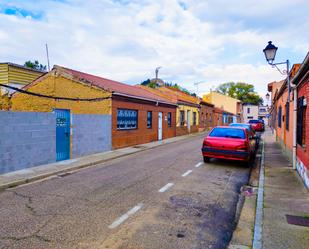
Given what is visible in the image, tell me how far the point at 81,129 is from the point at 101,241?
828 cm

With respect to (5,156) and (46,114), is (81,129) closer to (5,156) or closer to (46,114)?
(46,114)

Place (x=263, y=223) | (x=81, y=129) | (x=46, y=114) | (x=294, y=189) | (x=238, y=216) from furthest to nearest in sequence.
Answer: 1. (x=81, y=129)
2. (x=46, y=114)
3. (x=294, y=189)
4. (x=238, y=216)
5. (x=263, y=223)

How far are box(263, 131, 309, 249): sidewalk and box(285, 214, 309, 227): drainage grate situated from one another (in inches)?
2.2

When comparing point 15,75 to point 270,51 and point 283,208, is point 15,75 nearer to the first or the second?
point 270,51

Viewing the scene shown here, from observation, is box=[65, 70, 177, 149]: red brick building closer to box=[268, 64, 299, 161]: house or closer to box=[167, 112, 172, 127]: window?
box=[167, 112, 172, 127]: window

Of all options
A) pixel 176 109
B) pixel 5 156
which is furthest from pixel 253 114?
pixel 5 156

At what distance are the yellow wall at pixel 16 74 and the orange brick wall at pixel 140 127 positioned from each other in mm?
6077

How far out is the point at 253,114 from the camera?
257 ft

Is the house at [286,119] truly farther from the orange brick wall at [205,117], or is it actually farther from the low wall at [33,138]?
the orange brick wall at [205,117]

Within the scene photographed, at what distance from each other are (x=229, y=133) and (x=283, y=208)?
535 cm

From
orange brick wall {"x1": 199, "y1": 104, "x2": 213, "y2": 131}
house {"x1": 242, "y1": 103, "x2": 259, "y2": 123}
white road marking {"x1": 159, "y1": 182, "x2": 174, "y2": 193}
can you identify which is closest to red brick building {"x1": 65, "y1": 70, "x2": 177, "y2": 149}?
white road marking {"x1": 159, "y1": 182, "x2": 174, "y2": 193}

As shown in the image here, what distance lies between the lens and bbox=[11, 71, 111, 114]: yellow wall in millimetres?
14305

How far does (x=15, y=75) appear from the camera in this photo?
604 inches

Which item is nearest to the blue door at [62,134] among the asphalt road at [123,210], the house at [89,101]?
the asphalt road at [123,210]
